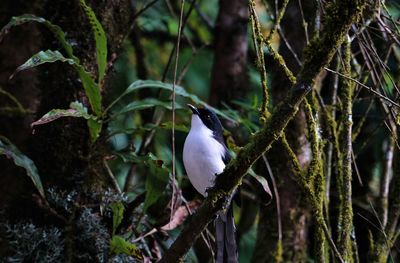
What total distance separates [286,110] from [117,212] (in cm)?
148

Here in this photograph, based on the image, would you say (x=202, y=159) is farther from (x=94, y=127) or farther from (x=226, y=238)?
(x=94, y=127)

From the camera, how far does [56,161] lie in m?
3.64

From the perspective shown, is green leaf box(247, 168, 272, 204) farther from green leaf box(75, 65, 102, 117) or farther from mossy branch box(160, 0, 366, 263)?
green leaf box(75, 65, 102, 117)

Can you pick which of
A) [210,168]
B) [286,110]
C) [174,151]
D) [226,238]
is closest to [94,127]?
[210,168]

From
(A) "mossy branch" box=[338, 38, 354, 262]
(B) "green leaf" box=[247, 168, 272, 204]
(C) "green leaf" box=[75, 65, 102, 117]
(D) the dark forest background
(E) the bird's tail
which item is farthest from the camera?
(E) the bird's tail

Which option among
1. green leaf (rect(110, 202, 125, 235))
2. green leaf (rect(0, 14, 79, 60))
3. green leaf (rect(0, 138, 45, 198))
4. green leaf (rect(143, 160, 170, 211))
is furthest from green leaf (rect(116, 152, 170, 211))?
green leaf (rect(0, 14, 79, 60))

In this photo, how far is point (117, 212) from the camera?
3.39 meters

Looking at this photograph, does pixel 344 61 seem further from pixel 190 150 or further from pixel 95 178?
pixel 95 178

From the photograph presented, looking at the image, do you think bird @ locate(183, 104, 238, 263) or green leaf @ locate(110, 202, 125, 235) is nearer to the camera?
green leaf @ locate(110, 202, 125, 235)

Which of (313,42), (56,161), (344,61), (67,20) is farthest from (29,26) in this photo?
(313,42)

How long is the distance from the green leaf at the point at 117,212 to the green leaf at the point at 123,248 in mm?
130

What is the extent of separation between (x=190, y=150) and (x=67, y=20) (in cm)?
98

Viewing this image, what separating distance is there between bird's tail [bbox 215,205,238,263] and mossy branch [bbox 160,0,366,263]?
2.85ft

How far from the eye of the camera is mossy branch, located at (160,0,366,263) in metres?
2.02
